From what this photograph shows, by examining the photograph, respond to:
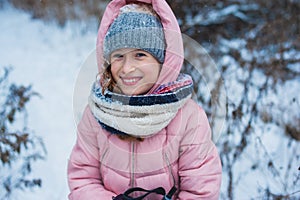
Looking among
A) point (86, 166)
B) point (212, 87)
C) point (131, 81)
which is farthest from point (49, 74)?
point (131, 81)

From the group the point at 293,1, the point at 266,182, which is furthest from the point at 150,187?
the point at 293,1

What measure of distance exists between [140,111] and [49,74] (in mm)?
2392

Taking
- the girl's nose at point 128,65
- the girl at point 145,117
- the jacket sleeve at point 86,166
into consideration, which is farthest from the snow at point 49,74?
the girl's nose at point 128,65

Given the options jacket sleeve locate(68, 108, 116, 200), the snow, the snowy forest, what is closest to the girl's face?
jacket sleeve locate(68, 108, 116, 200)

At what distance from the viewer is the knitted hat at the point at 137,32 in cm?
149

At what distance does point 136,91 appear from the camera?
1.54 metres

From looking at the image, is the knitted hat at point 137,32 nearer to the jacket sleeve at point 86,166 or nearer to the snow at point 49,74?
the jacket sleeve at point 86,166

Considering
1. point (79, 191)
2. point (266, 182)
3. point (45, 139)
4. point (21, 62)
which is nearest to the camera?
point (79, 191)

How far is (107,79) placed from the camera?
1606mm

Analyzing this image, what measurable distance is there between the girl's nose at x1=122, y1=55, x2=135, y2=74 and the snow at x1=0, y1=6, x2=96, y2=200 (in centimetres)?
137

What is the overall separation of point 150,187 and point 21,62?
102 inches

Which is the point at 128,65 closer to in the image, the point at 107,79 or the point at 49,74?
the point at 107,79

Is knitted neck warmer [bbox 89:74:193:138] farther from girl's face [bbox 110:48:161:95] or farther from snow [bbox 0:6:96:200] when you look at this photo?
snow [bbox 0:6:96:200]

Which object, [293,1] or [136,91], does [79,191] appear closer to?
[136,91]
